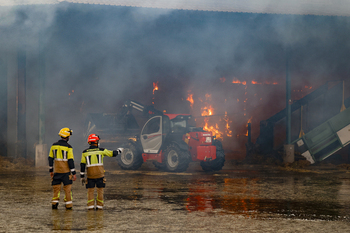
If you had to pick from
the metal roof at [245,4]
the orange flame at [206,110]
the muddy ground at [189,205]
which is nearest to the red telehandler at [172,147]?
the muddy ground at [189,205]

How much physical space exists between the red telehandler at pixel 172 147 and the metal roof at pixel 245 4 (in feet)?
12.5

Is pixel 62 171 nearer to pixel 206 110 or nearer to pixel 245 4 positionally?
pixel 245 4

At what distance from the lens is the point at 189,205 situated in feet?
22.9

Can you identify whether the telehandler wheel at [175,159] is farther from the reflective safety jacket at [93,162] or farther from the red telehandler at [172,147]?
the reflective safety jacket at [93,162]

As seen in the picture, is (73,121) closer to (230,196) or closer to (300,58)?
(300,58)

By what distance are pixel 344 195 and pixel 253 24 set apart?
33.2 feet

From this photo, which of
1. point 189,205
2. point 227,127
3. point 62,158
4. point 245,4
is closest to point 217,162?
point 245,4

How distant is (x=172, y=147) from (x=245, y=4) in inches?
215

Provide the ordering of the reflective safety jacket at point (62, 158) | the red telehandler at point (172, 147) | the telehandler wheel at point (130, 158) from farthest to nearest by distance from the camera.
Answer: the telehandler wheel at point (130, 158)
the red telehandler at point (172, 147)
the reflective safety jacket at point (62, 158)

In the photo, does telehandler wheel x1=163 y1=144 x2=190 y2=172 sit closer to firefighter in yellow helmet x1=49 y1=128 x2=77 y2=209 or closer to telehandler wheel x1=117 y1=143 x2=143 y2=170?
telehandler wheel x1=117 y1=143 x2=143 y2=170

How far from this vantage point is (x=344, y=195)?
8.18 m

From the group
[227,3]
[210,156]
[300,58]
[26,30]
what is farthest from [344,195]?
[300,58]

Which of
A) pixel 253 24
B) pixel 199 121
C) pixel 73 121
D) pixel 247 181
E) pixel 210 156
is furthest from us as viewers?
pixel 199 121

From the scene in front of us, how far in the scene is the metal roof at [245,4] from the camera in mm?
13391
